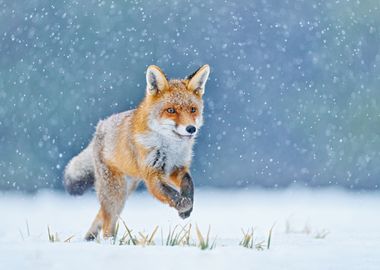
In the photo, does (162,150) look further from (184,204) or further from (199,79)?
(199,79)

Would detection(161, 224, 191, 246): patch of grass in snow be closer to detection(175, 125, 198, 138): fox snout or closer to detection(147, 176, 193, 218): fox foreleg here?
detection(147, 176, 193, 218): fox foreleg

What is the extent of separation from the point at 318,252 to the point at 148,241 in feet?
4.37

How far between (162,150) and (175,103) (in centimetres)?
47

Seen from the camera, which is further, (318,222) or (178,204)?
(318,222)

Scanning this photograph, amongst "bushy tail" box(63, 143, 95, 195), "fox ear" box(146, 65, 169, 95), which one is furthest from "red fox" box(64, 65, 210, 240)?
"bushy tail" box(63, 143, 95, 195)

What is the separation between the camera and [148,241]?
15.0 feet

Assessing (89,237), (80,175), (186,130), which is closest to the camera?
(186,130)

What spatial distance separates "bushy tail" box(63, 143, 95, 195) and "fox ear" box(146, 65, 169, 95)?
4.64ft

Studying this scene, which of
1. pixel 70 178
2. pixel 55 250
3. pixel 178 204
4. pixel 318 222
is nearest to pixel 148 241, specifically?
pixel 178 204

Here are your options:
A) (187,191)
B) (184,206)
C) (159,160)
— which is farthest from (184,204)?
(159,160)

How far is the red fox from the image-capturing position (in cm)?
521

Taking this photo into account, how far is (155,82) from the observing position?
18.1 feet

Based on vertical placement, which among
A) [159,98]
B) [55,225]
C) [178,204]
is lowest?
[55,225]

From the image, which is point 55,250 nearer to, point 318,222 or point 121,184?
point 121,184
